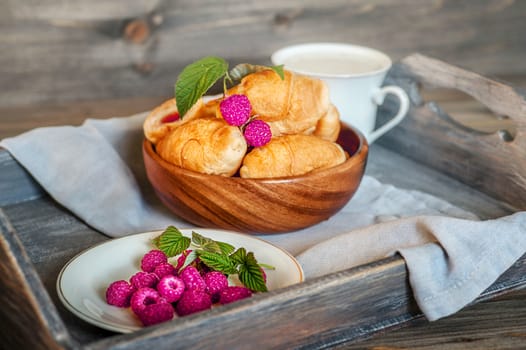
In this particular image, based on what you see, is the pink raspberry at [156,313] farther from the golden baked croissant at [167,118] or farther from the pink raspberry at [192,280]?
the golden baked croissant at [167,118]

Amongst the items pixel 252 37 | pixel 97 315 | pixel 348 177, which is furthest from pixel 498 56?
pixel 97 315

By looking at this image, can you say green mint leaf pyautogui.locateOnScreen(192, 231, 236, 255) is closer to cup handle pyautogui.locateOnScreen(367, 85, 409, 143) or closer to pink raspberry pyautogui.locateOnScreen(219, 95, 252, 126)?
pink raspberry pyautogui.locateOnScreen(219, 95, 252, 126)

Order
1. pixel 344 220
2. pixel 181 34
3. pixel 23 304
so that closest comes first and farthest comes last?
pixel 23 304
pixel 344 220
pixel 181 34

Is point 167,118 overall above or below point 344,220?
above

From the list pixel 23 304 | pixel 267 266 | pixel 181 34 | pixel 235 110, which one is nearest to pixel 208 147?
pixel 235 110

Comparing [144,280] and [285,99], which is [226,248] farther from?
[285,99]

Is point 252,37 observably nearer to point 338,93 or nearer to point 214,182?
point 338,93
